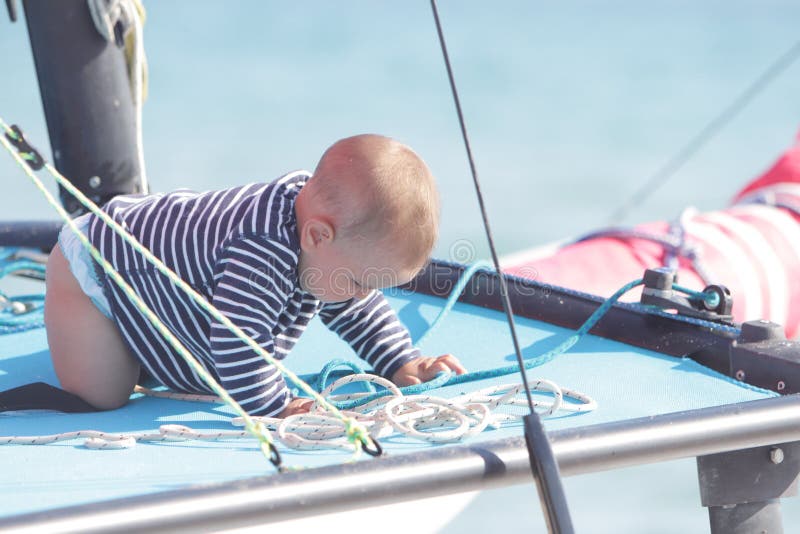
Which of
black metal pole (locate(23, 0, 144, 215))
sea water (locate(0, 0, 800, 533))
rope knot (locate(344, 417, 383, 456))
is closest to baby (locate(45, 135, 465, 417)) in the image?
rope knot (locate(344, 417, 383, 456))

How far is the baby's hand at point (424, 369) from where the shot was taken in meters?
1.18

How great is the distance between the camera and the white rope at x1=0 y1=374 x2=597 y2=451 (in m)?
0.98

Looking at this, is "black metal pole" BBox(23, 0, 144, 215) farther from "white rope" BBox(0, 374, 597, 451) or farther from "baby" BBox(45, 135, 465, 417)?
"white rope" BBox(0, 374, 597, 451)

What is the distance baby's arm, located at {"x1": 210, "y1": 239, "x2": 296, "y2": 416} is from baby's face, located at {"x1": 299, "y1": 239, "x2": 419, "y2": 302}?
0.08 feet

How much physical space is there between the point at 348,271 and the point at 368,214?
0.20ft

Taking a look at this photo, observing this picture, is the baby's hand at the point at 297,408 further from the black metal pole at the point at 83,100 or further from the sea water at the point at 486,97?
the sea water at the point at 486,97

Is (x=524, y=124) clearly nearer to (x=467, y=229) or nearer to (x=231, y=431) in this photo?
(x=467, y=229)

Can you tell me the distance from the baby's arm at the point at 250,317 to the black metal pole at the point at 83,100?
2.00 feet

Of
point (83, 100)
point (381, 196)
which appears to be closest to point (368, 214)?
point (381, 196)

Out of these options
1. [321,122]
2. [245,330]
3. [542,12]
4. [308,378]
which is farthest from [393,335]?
[542,12]

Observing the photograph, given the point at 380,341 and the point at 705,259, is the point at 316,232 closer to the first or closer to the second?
the point at 380,341

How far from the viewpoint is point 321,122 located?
4594mm

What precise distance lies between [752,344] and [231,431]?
51 centimetres

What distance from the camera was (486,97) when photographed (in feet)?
16.3
